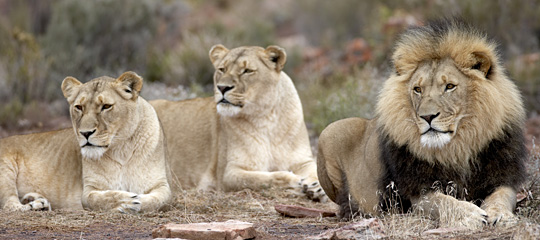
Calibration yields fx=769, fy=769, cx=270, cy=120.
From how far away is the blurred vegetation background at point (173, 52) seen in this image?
448 inches

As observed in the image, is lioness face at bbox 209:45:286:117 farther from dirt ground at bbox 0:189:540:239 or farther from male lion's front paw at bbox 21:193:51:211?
male lion's front paw at bbox 21:193:51:211

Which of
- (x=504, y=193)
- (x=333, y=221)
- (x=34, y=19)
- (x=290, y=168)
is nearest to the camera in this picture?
(x=504, y=193)

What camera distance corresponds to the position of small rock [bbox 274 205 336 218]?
592 centimetres

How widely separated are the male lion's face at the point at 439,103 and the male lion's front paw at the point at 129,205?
2.39 m

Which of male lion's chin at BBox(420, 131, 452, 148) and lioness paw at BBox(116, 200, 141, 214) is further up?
male lion's chin at BBox(420, 131, 452, 148)

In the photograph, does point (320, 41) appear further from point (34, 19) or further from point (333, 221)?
point (333, 221)

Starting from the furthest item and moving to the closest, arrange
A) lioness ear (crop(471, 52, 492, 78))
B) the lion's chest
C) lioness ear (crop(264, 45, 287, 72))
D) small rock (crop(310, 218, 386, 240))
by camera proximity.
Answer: lioness ear (crop(264, 45, 287, 72)) → the lion's chest → lioness ear (crop(471, 52, 492, 78)) → small rock (crop(310, 218, 386, 240))

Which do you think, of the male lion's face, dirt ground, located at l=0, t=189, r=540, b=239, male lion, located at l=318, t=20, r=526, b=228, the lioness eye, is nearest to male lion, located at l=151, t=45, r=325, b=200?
dirt ground, located at l=0, t=189, r=540, b=239

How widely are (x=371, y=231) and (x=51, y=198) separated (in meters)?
3.61

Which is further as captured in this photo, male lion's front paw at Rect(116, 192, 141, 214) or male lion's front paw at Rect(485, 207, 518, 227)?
male lion's front paw at Rect(116, 192, 141, 214)

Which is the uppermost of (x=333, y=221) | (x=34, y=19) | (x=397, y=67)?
(x=34, y=19)

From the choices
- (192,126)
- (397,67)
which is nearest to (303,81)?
(192,126)

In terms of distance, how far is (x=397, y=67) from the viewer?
16.8 feet

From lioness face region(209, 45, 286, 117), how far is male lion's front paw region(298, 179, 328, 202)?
0.95m
